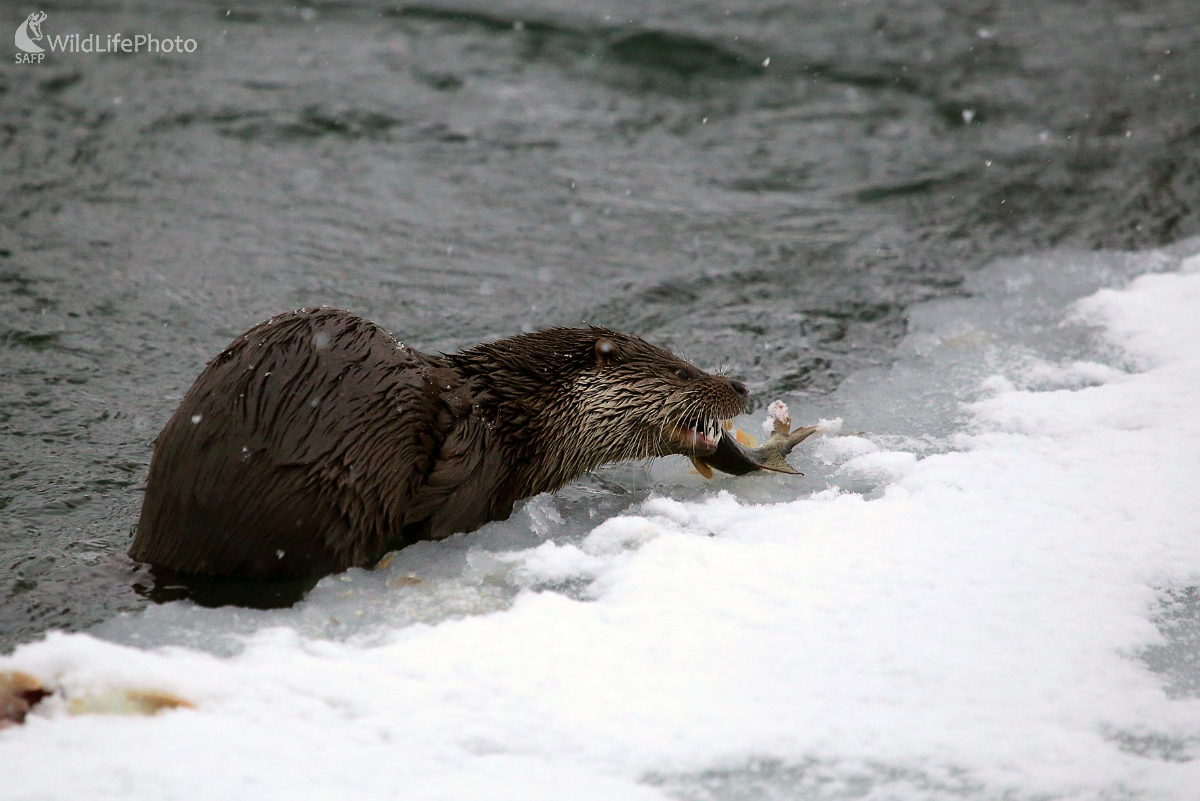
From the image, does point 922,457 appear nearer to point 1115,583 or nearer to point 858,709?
point 1115,583

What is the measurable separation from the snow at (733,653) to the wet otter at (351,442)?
126 mm

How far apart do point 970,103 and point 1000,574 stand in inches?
201

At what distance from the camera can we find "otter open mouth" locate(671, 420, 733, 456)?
394 centimetres

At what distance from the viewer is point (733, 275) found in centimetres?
568

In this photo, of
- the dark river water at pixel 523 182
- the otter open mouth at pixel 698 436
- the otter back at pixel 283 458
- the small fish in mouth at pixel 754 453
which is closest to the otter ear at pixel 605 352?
the otter open mouth at pixel 698 436

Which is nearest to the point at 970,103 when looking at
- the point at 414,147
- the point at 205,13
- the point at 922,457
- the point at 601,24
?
the point at 601,24

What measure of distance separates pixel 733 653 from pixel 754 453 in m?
1.17

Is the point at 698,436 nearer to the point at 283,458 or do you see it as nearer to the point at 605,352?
the point at 605,352

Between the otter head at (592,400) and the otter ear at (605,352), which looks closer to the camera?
the otter head at (592,400)

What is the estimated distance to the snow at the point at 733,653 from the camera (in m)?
2.47

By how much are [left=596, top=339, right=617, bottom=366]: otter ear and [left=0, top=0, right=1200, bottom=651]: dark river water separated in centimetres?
99

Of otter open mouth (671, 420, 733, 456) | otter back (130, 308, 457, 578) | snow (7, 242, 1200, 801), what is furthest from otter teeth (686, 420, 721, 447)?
otter back (130, 308, 457, 578)

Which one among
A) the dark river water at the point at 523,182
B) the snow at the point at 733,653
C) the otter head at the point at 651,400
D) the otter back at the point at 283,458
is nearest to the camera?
the snow at the point at 733,653

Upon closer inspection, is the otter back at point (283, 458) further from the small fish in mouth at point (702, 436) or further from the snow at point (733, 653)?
the small fish in mouth at point (702, 436)
